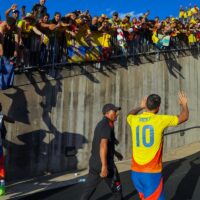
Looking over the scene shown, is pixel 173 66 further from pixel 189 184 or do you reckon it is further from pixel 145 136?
pixel 145 136

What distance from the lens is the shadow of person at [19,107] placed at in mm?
9523

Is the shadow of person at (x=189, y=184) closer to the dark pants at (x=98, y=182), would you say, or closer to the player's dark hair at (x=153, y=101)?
the dark pants at (x=98, y=182)

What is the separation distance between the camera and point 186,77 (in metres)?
15.3

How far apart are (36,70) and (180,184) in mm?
4502

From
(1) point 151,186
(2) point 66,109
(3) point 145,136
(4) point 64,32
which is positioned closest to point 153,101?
Result: (3) point 145,136

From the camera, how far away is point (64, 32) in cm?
1096

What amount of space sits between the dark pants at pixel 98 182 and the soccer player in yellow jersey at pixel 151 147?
1.10m

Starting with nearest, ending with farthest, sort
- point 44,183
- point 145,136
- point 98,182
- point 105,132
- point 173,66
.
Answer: point 145,136
point 105,132
point 98,182
point 44,183
point 173,66

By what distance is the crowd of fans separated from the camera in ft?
31.3

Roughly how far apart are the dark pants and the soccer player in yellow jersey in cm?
110

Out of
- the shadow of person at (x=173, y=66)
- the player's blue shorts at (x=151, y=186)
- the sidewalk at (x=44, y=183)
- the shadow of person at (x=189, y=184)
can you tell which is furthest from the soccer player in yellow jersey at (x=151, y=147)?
the shadow of person at (x=173, y=66)

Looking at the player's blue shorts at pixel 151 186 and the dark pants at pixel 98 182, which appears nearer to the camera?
the player's blue shorts at pixel 151 186

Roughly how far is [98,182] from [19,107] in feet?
13.7

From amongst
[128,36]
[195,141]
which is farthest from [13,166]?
[195,141]
